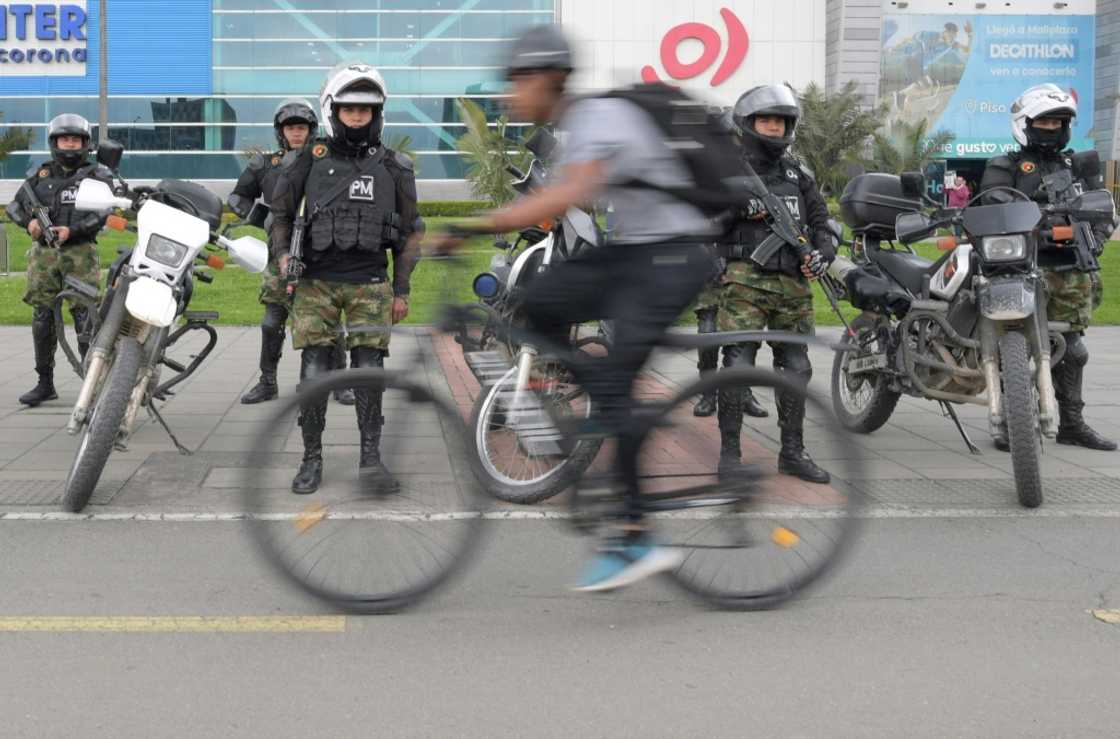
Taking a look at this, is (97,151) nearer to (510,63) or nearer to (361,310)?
(361,310)

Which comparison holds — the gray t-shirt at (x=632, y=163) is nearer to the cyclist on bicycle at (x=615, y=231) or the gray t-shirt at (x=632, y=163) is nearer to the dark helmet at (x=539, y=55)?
the cyclist on bicycle at (x=615, y=231)

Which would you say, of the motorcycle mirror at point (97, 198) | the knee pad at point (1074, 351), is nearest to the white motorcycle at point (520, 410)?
the motorcycle mirror at point (97, 198)

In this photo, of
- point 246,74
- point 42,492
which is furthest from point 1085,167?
point 246,74

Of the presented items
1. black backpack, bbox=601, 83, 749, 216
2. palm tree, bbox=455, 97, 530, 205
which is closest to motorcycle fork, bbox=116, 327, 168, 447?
black backpack, bbox=601, 83, 749, 216

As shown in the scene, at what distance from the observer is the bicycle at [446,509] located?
13.6 ft

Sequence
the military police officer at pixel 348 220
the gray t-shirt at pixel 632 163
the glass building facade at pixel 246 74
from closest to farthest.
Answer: the gray t-shirt at pixel 632 163, the military police officer at pixel 348 220, the glass building facade at pixel 246 74

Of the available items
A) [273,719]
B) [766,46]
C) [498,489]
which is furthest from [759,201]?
[766,46]

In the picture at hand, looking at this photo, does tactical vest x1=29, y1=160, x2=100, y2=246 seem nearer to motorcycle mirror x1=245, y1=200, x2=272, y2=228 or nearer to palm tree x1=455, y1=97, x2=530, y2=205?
motorcycle mirror x1=245, y1=200, x2=272, y2=228

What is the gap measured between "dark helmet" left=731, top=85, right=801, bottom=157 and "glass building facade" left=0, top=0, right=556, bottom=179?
1738 inches

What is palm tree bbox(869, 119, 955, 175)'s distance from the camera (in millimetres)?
45531

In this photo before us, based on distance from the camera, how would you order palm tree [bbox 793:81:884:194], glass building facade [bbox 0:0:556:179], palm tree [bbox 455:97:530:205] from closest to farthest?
1. palm tree [bbox 455:97:530:205]
2. palm tree [bbox 793:81:884:194]
3. glass building facade [bbox 0:0:556:179]

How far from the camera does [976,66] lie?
62.6 meters

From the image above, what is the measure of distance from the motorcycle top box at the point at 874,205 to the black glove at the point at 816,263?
950 millimetres

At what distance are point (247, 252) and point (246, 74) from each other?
46.2 metres
